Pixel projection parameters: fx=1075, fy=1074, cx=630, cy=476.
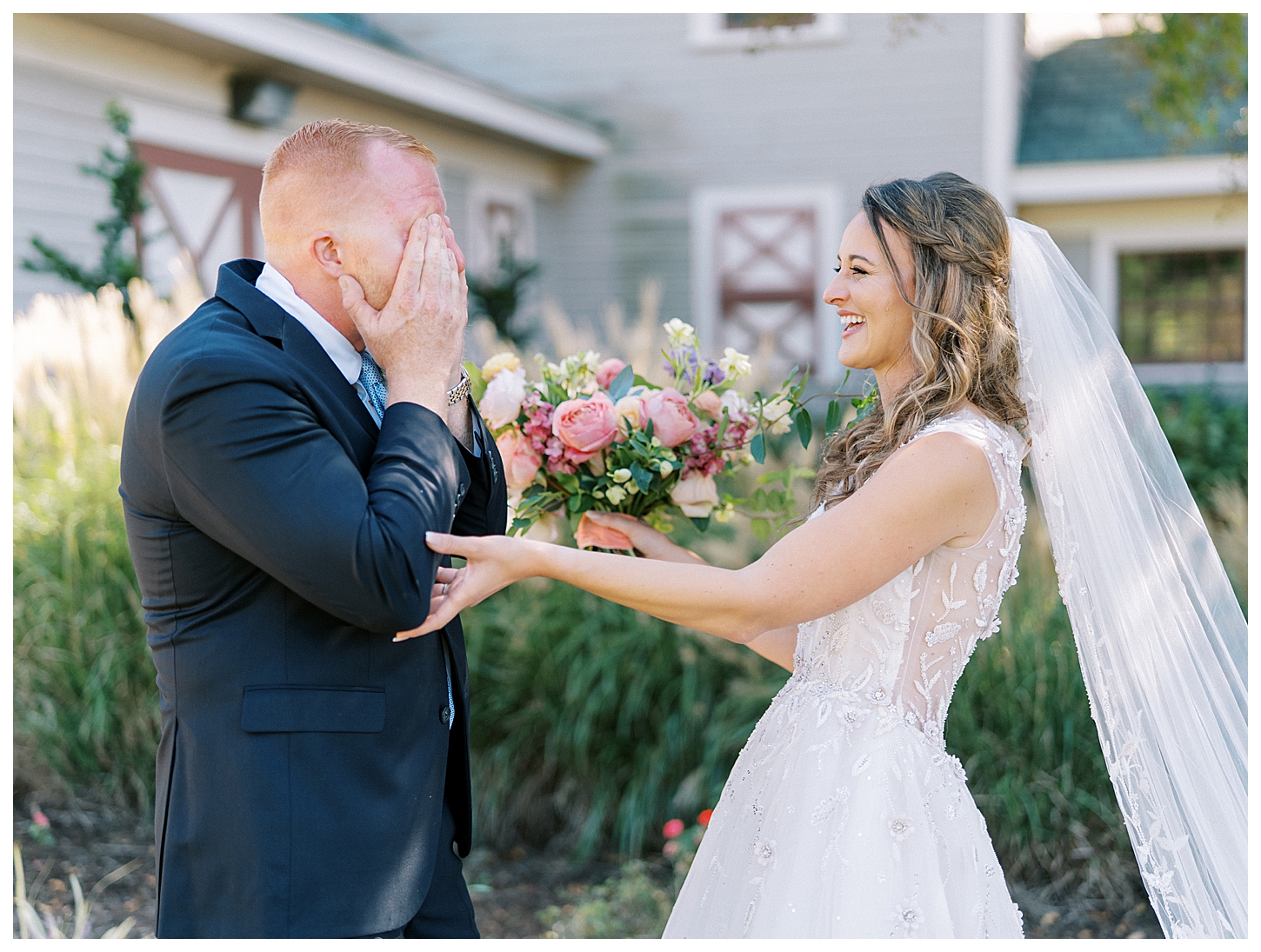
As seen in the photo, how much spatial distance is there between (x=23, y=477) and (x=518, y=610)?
9.26 ft

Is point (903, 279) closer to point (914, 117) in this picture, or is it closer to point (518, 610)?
point (518, 610)

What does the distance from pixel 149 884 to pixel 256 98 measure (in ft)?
21.9

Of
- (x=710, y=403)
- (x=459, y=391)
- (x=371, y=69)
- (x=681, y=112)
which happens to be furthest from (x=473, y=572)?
(x=681, y=112)

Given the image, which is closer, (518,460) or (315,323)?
(315,323)

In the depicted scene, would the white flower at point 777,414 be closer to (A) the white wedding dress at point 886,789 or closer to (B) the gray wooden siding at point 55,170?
(A) the white wedding dress at point 886,789

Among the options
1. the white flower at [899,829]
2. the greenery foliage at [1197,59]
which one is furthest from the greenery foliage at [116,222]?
the greenery foliage at [1197,59]

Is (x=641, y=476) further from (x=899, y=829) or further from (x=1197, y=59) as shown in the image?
(x=1197, y=59)

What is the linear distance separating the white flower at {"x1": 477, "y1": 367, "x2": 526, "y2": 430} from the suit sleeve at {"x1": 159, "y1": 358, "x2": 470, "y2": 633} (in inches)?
34.9

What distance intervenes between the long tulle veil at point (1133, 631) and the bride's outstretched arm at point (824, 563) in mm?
399

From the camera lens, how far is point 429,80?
10180 millimetres

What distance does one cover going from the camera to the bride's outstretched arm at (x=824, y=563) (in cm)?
221

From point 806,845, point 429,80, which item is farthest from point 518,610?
point 429,80

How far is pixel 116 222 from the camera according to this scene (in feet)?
24.6

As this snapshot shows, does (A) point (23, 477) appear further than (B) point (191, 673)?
Yes
